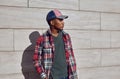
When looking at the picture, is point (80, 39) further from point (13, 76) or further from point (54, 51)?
point (54, 51)

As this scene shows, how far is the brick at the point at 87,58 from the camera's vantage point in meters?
7.66

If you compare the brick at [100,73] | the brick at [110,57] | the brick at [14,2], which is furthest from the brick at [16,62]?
the brick at [110,57]

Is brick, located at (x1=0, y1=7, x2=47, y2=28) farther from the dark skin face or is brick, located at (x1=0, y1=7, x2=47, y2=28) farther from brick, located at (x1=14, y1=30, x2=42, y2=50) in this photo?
the dark skin face

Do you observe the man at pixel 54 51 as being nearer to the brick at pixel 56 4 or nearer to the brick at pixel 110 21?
the brick at pixel 56 4

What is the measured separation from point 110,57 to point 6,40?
2799 mm

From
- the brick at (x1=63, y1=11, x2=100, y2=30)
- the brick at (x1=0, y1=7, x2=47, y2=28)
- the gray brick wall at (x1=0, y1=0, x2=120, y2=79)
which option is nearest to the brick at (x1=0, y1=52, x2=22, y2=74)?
the gray brick wall at (x1=0, y1=0, x2=120, y2=79)

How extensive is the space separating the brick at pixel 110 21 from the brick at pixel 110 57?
1.68 feet

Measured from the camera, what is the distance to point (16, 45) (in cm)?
664

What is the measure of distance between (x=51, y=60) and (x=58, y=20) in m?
0.63

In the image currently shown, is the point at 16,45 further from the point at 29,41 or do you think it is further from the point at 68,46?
the point at 68,46

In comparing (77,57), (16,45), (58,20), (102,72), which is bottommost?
(102,72)

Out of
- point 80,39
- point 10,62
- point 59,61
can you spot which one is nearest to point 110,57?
point 80,39

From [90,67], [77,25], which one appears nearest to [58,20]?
[77,25]

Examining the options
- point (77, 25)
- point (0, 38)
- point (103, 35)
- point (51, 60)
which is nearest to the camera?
point (51, 60)
